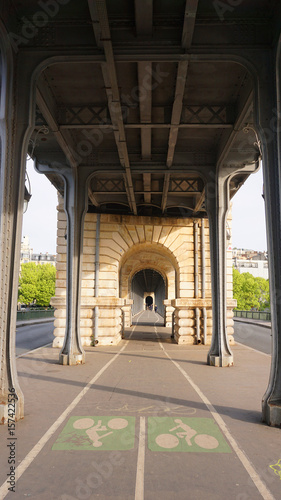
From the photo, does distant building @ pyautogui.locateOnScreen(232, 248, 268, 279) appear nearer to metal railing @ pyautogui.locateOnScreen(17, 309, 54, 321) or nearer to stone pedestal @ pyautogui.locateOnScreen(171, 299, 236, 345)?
metal railing @ pyautogui.locateOnScreen(17, 309, 54, 321)

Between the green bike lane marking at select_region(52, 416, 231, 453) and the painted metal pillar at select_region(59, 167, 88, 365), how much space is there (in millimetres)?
7058

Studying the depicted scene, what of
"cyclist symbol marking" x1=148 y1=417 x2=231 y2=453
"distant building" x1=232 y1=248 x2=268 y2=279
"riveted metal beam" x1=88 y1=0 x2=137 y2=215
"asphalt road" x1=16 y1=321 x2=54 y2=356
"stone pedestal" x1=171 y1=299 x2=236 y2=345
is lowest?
"asphalt road" x1=16 y1=321 x2=54 y2=356

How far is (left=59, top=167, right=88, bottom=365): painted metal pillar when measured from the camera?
14562 mm

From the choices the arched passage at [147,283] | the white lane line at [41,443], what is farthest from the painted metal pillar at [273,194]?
the arched passage at [147,283]

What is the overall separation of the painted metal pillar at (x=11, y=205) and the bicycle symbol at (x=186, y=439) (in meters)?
3.07

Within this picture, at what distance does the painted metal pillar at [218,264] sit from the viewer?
14.5 m

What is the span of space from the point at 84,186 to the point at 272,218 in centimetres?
949

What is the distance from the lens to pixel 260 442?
21.1 ft

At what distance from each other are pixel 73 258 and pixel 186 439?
956 cm

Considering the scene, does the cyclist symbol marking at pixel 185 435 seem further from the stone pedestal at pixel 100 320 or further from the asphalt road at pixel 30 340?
the stone pedestal at pixel 100 320

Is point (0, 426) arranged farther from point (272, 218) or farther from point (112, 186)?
point (112, 186)

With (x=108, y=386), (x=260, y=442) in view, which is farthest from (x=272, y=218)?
(x=108, y=386)

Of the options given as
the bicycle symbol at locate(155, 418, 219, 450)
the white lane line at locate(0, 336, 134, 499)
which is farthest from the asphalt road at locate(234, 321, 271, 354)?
the bicycle symbol at locate(155, 418, 219, 450)

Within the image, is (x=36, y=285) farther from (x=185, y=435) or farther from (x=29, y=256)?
(x=29, y=256)
